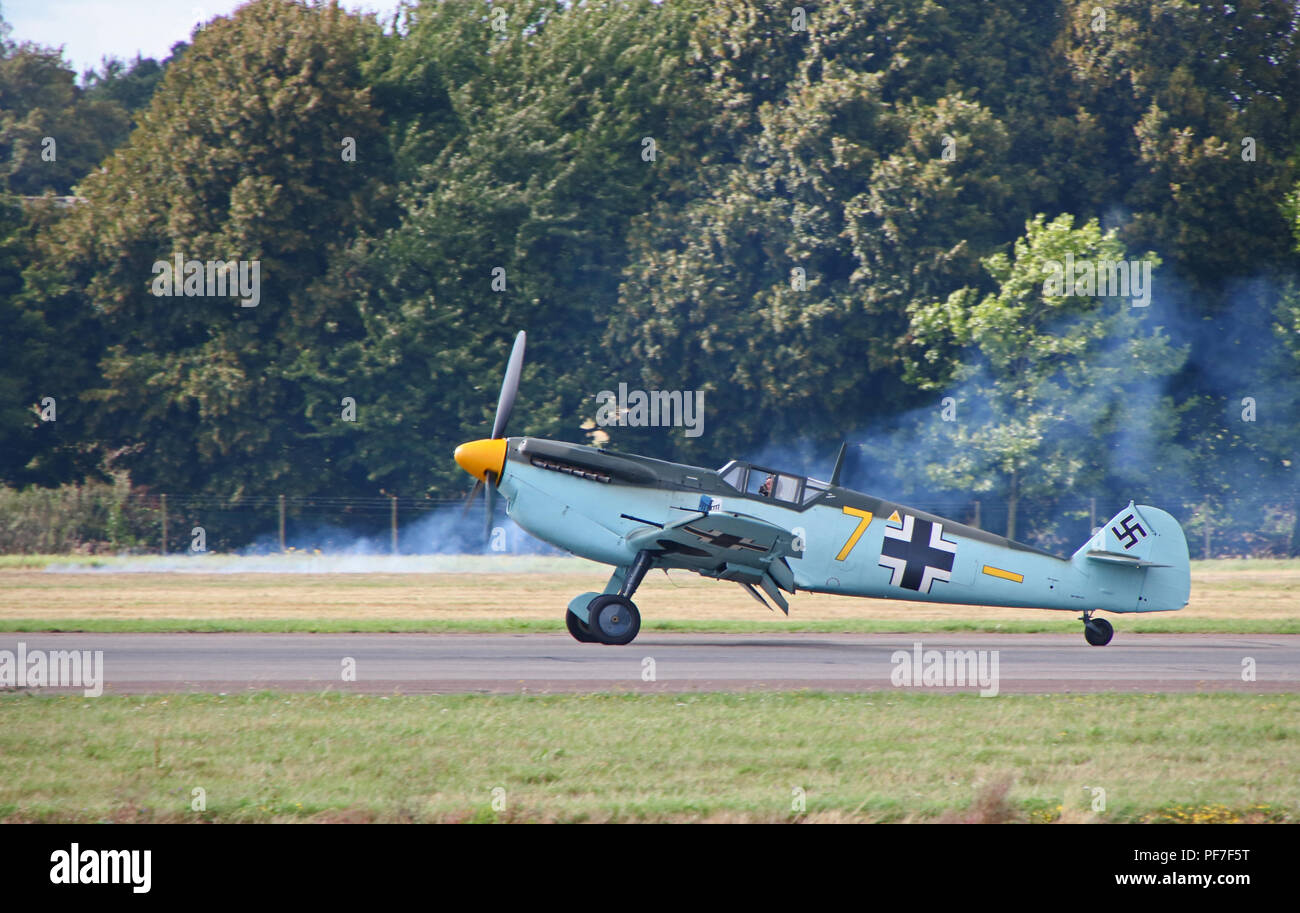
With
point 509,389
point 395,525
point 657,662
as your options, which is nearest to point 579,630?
point 657,662

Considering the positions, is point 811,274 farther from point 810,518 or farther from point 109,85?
point 109,85

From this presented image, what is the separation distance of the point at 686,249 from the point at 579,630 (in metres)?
26.0

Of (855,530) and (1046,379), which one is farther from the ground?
(1046,379)

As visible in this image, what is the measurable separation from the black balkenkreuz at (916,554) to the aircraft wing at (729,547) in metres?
1.34

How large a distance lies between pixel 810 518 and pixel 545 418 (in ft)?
73.1

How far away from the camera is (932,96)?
141ft

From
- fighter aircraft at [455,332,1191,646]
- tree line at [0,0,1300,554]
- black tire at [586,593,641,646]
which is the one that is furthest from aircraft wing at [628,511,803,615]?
→ tree line at [0,0,1300,554]

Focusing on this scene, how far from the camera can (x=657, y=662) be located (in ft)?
55.0

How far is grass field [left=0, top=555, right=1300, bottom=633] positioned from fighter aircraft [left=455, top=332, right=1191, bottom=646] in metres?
3.02

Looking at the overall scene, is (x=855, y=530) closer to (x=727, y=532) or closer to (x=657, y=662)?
(x=727, y=532)

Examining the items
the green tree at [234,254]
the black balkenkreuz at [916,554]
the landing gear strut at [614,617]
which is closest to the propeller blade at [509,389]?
the landing gear strut at [614,617]

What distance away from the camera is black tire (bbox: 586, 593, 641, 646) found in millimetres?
18094

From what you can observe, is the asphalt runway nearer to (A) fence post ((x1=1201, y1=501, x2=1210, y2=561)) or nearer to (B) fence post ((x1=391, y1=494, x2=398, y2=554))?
(B) fence post ((x1=391, y1=494, x2=398, y2=554))

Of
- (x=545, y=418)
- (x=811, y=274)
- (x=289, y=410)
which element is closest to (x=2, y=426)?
(x=289, y=410)
